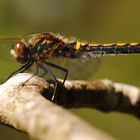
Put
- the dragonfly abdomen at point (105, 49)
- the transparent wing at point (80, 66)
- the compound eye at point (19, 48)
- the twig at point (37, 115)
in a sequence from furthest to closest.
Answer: the dragonfly abdomen at point (105, 49) < the transparent wing at point (80, 66) < the compound eye at point (19, 48) < the twig at point (37, 115)

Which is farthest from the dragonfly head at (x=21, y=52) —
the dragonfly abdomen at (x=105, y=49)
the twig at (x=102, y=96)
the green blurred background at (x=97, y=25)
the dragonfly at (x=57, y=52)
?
the green blurred background at (x=97, y=25)

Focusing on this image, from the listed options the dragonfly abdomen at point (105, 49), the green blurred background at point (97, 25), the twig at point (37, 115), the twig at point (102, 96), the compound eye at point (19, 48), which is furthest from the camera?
the green blurred background at point (97, 25)

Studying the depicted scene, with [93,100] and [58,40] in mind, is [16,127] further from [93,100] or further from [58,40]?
[58,40]

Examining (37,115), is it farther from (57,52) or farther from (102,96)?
(57,52)

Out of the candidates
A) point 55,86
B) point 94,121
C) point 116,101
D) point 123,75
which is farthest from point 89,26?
point 55,86

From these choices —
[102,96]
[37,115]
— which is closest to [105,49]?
[102,96]

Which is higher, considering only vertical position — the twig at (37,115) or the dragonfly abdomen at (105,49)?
the dragonfly abdomen at (105,49)

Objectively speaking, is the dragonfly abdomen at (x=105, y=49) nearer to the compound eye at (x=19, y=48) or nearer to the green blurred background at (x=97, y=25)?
the compound eye at (x=19, y=48)

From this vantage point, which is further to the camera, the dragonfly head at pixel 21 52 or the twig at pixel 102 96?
the dragonfly head at pixel 21 52
